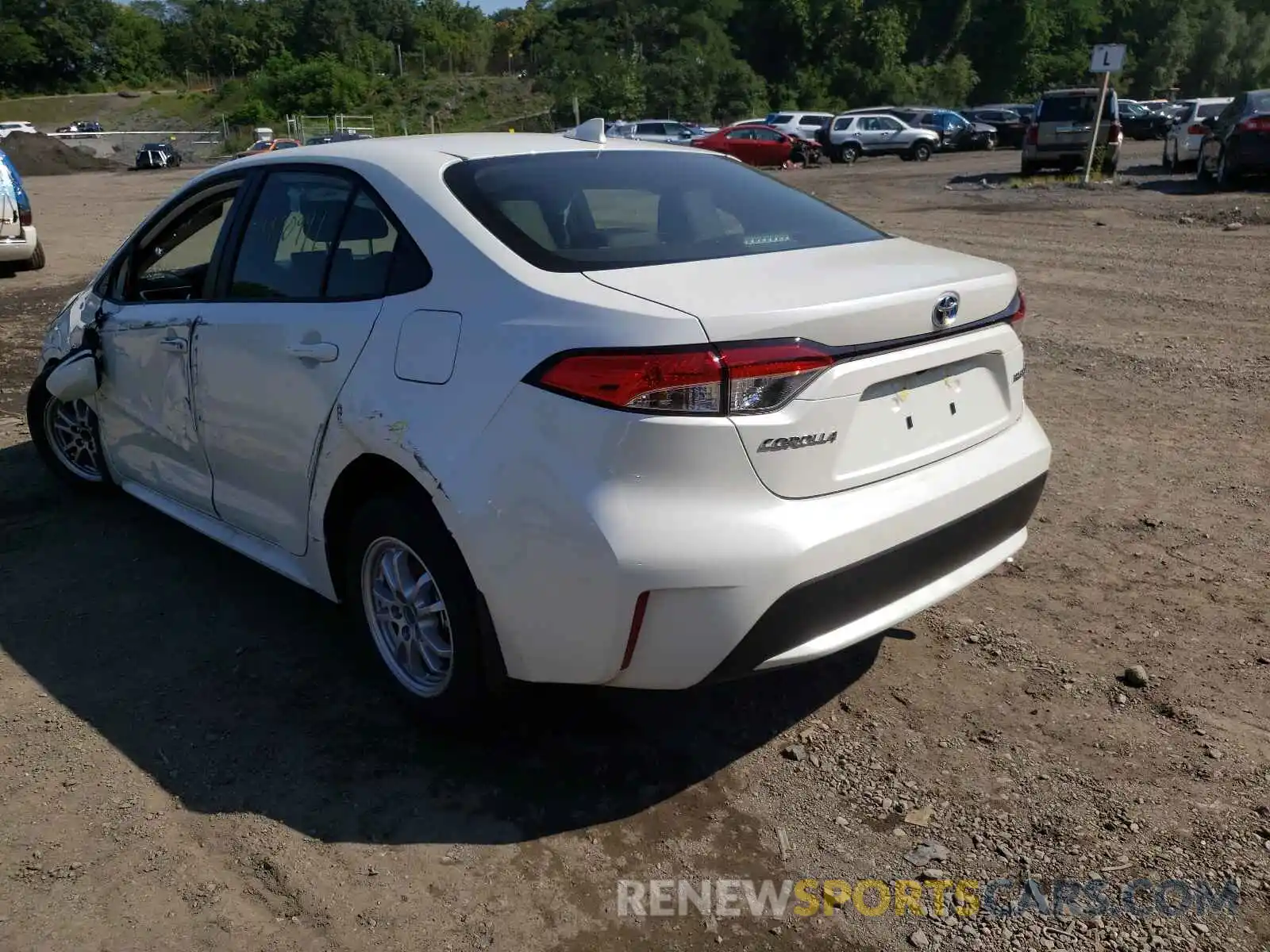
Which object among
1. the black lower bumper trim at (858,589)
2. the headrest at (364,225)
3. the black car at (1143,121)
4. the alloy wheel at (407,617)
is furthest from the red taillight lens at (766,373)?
the black car at (1143,121)

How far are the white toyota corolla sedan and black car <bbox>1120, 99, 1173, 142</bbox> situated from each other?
42.1 meters

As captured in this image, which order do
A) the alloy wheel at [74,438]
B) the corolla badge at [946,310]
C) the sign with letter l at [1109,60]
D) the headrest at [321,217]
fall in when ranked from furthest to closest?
the sign with letter l at [1109,60] → the alloy wheel at [74,438] → the headrest at [321,217] → the corolla badge at [946,310]

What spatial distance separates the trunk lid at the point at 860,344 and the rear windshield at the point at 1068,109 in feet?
70.1

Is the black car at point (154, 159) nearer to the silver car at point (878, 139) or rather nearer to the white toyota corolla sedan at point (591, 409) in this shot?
the silver car at point (878, 139)

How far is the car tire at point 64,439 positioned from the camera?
518 cm

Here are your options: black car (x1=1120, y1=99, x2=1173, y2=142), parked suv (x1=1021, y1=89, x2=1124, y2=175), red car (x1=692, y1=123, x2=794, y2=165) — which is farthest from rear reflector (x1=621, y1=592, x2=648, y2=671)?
black car (x1=1120, y1=99, x2=1173, y2=142)

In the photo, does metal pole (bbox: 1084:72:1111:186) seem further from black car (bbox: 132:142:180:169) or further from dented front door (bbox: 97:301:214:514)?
black car (bbox: 132:142:180:169)

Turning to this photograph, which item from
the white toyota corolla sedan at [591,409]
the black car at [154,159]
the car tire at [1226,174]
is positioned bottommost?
the black car at [154,159]

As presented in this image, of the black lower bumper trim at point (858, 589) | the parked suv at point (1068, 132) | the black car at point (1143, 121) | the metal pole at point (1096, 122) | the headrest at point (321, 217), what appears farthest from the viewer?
the black car at point (1143, 121)

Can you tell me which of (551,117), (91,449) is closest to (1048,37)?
(551,117)

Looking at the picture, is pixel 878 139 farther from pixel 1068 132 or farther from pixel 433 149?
pixel 433 149

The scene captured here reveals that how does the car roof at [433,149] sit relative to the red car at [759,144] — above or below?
above

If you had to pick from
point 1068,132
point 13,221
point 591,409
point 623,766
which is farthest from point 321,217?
point 1068,132

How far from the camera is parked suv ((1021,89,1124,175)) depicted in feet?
71.1
